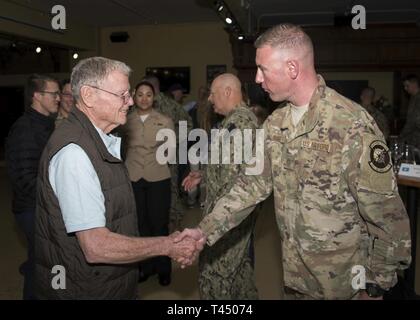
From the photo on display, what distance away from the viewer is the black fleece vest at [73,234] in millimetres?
1489

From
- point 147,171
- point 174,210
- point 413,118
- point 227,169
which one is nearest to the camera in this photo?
point 227,169

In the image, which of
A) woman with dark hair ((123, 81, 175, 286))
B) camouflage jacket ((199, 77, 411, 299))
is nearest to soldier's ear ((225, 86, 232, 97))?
camouflage jacket ((199, 77, 411, 299))

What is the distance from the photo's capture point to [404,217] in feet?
5.01

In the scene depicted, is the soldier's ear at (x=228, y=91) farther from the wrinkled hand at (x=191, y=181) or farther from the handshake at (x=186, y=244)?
the handshake at (x=186, y=244)

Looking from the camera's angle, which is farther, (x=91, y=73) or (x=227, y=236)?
(x=227, y=236)

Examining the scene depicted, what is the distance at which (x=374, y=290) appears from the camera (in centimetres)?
157

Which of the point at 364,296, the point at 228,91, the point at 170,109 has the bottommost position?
the point at 364,296

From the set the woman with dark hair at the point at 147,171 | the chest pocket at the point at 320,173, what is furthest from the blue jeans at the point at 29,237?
the chest pocket at the point at 320,173

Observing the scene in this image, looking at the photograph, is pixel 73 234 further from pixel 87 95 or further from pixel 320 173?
pixel 320 173

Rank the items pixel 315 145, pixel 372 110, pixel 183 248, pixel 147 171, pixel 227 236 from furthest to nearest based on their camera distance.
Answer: pixel 372 110, pixel 147 171, pixel 227 236, pixel 183 248, pixel 315 145

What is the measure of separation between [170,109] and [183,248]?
3180mm

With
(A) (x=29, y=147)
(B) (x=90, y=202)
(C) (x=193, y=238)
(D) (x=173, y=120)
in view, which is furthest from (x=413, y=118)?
(B) (x=90, y=202)
